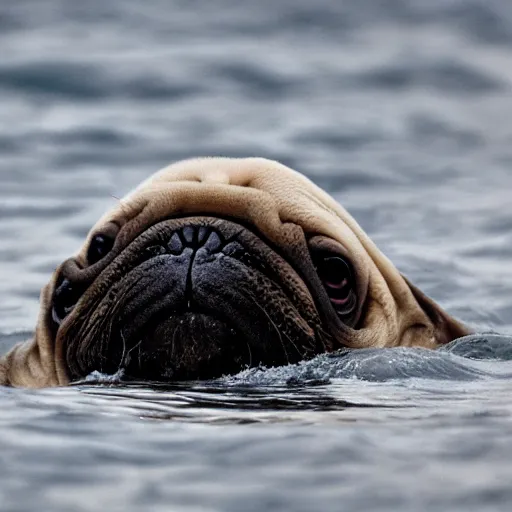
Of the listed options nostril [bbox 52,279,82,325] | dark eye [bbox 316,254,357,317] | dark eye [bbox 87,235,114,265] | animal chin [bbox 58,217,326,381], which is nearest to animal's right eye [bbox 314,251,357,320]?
dark eye [bbox 316,254,357,317]

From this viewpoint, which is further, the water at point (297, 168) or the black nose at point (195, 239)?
the black nose at point (195, 239)

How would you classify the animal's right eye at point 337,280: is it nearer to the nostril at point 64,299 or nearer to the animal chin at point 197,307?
the animal chin at point 197,307

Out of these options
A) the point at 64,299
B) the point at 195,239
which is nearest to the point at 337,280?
the point at 195,239

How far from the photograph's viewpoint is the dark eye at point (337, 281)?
7.66 meters

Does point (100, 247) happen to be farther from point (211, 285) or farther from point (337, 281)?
point (337, 281)

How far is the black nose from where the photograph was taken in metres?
7.18

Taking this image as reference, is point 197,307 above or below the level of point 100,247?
below

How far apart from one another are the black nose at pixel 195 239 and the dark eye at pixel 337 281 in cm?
66

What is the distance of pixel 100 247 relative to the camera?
25.0 feet

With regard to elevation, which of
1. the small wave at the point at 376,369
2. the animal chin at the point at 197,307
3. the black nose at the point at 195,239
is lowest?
the small wave at the point at 376,369

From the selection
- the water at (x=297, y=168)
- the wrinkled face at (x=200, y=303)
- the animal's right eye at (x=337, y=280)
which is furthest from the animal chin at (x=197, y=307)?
the animal's right eye at (x=337, y=280)

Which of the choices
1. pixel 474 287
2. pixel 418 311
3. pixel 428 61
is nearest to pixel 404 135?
pixel 428 61

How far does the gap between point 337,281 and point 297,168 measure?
8.43m

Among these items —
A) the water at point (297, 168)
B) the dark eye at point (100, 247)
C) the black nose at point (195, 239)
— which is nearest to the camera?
the water at point (297, 168)
